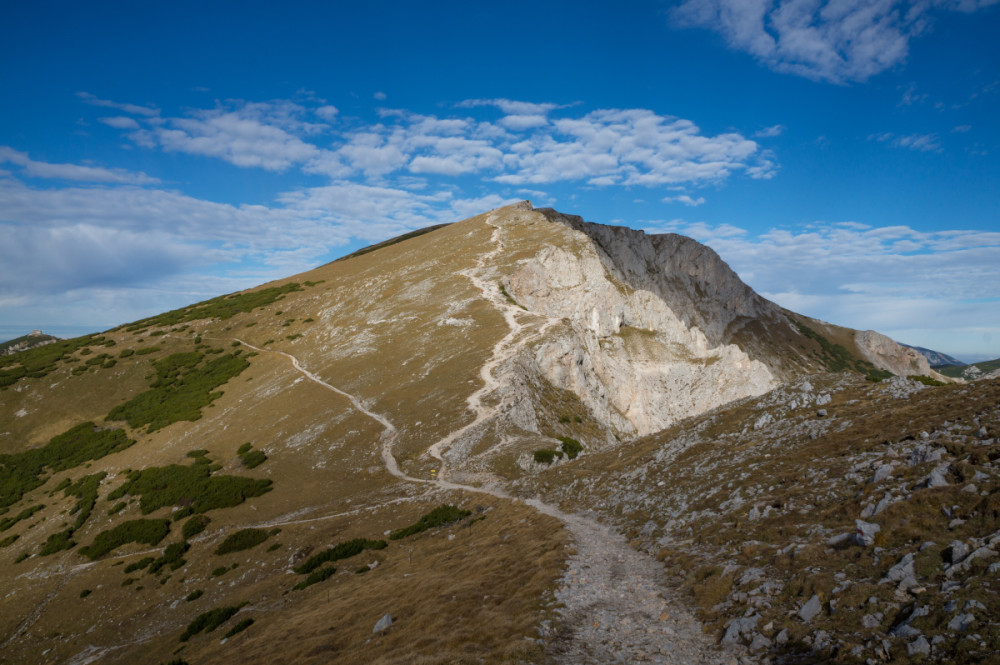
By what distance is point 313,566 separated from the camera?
30641 millimetres

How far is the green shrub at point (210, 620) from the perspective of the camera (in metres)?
26.5

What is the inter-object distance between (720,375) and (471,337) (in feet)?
238

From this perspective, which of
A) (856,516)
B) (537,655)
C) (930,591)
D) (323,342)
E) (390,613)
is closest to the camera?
(930,591)

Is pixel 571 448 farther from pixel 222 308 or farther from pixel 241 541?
pixel 222 308

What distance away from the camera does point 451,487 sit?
40.1 meters

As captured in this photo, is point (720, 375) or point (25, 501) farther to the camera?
point (720, 375)

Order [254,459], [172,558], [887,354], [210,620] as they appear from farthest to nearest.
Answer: [887,354], [254,459], [172,558], [210,620]

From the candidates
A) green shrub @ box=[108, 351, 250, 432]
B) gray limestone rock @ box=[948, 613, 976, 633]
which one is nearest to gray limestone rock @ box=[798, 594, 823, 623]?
gray limestone rock @ box=[948, 613, 976, 633]

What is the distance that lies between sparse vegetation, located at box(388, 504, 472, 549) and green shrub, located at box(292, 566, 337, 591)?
459 centimetres

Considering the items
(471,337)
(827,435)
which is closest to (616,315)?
(471,337)

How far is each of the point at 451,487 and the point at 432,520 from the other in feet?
23.9

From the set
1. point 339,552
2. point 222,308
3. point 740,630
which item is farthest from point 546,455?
point 222,308

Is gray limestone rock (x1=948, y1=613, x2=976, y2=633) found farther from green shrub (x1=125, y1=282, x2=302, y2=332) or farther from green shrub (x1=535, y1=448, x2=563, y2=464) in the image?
green shrub (x1=125, y1=282, x2=302, y2=332)

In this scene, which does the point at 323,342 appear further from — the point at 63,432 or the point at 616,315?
the point at 616,315
